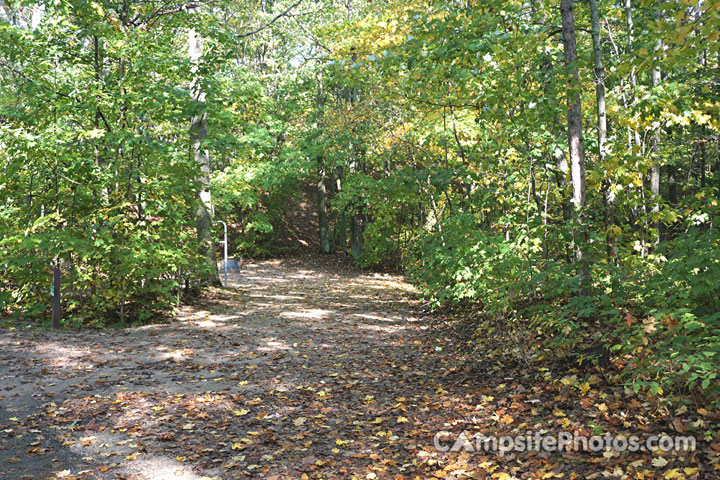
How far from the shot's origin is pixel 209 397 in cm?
540

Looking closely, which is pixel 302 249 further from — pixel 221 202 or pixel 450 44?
pixel 450 44

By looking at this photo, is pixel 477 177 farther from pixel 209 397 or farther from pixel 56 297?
pixel 56 297

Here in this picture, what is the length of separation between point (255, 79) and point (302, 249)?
34.9 feet

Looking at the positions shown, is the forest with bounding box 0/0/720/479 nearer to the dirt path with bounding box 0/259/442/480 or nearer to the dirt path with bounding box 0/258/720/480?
the dirt path with bounding box 0/258/720/480

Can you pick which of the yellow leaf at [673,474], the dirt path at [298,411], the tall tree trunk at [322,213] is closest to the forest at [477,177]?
the yellow leaf at [673,474]

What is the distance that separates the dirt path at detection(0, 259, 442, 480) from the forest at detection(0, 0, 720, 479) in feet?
1.92

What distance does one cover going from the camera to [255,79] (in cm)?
1719

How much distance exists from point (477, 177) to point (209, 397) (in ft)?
14.9

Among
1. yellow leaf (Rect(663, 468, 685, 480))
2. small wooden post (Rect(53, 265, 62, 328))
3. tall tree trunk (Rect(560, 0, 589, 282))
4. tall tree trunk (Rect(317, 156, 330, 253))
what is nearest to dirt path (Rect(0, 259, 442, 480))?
small wooden post (Rect(53, 265, 62, 328))

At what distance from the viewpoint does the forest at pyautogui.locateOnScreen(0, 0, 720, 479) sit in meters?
4.33

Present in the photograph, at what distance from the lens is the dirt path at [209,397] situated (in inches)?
155

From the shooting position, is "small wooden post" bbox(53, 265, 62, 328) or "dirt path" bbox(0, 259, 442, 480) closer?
"dirt path" bbox(0, 259, 442, 480)

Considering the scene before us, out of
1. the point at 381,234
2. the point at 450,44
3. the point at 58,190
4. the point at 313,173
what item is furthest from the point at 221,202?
the point at 450,44

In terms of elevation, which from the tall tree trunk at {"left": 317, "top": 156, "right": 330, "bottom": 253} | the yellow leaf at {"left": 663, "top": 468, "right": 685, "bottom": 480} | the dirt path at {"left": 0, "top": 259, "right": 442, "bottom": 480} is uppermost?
the tall tree trunk at {"left": 317, "top": 156, "right": 330, "bottom": 253}
